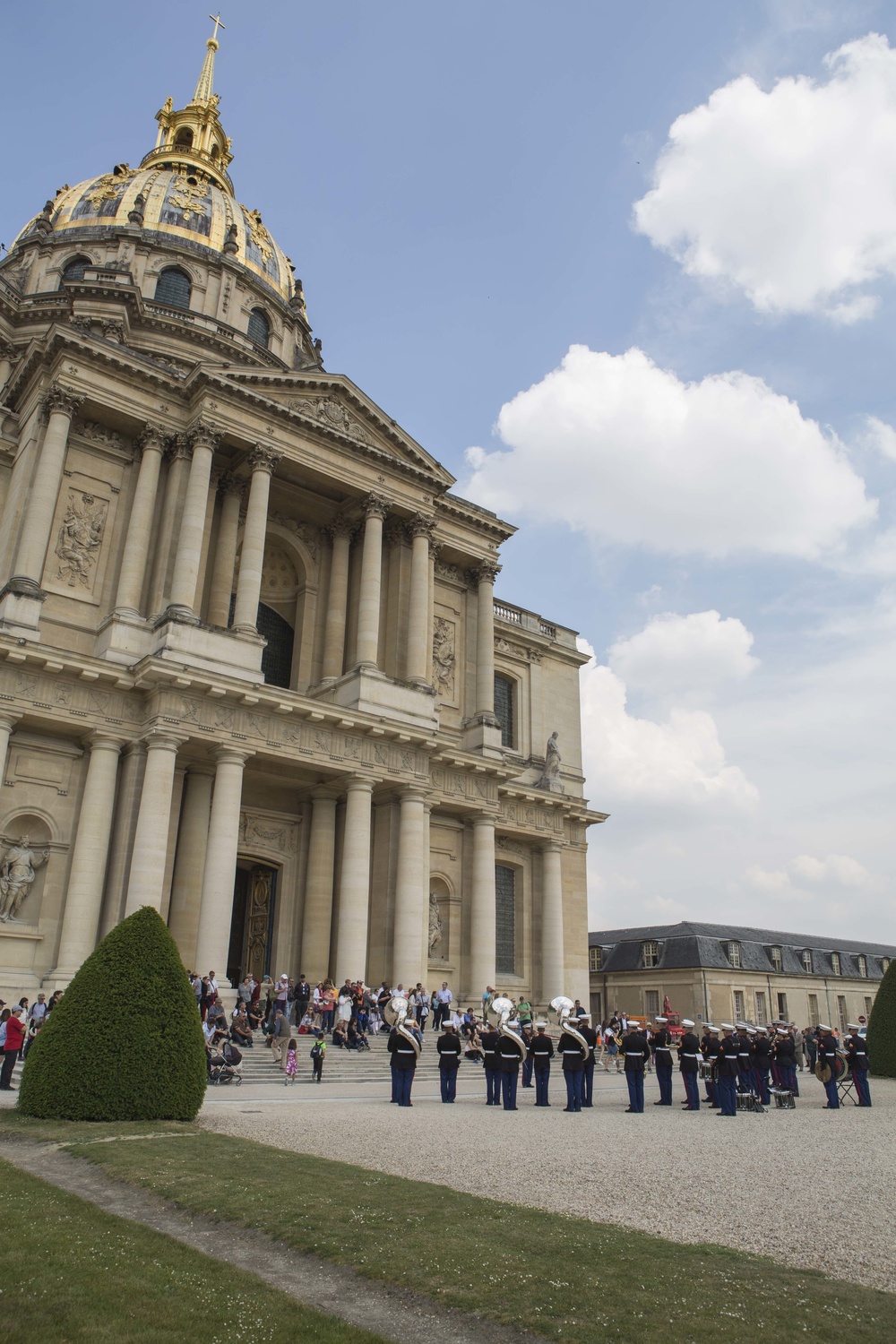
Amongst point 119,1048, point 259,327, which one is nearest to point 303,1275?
point 119,1048

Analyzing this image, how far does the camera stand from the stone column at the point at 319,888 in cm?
2891

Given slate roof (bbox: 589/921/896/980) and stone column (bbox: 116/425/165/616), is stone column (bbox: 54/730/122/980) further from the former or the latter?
slate roof (bbox: 589/921/896/980)

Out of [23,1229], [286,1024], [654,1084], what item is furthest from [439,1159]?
[654,1084]

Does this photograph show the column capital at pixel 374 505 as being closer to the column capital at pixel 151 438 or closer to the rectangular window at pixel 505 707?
the column capital at pixel 151 438

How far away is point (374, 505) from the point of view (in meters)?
32.8

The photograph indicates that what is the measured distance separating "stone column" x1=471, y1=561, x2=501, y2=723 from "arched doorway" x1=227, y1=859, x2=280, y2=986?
936 centimetres

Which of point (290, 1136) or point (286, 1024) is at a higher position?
point (286, 1024)

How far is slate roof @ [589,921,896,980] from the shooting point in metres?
59.2

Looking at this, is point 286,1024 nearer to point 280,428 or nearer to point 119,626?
point 119,626

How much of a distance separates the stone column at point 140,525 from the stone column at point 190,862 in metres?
5.04

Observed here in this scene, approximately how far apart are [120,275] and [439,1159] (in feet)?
136

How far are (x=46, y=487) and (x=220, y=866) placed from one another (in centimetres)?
1130

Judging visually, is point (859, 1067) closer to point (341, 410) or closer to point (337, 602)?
point (337, 602)

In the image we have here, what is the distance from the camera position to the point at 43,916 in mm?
24484
